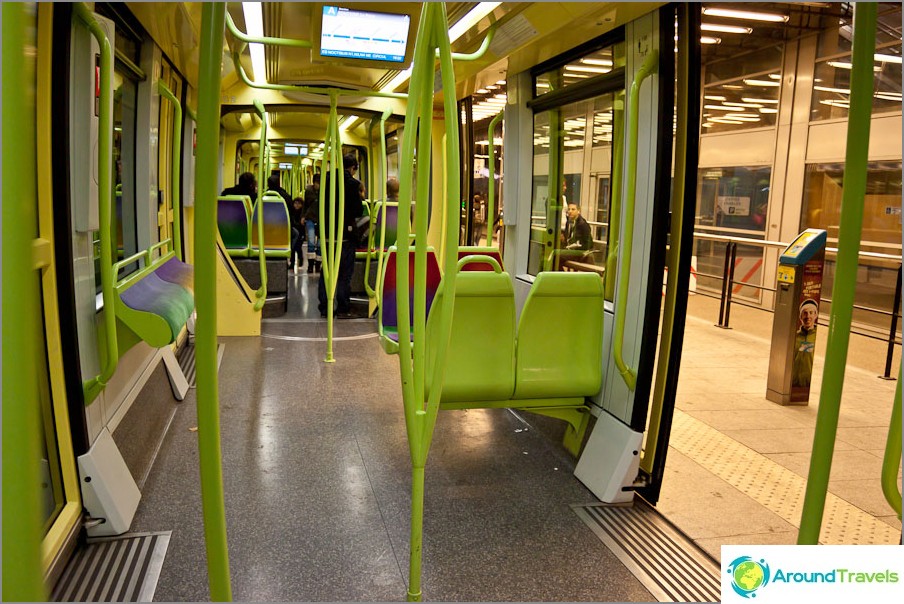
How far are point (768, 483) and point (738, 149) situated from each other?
9.27 metres

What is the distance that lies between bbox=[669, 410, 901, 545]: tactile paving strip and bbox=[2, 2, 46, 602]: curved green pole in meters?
3.33

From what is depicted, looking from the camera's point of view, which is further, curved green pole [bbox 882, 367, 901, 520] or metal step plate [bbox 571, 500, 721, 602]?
metal step plate [bbox 571, 500, 721, 602]

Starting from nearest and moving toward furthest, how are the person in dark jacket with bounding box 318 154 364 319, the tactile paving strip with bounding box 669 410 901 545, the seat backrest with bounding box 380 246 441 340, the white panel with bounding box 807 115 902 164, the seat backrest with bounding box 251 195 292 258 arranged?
the tactile paving strip with bounding box 669 410 901 545
the seat backrest with bounding box 380 246 441 340
the person in dark jacket with bounding box 318 154 364 319
the seat backrest with bounding box 251 195 292 258
the white panel with bounding box 807 115 902 164

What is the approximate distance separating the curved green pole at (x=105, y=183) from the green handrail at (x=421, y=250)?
1.31m

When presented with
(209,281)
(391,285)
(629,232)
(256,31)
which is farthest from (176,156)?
(209,281)

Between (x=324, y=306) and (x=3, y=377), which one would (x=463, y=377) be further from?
(x=324, y=306)

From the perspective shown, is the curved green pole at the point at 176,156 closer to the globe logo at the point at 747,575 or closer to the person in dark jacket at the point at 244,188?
the person in dark jacket at the point at 244,188

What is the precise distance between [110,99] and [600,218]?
2.86 meters

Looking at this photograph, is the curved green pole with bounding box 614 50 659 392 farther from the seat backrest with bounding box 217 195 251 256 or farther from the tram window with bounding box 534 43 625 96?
the seat backrest with bounding box 217 195 251 256

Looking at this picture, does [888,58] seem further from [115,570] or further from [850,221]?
[115,570]

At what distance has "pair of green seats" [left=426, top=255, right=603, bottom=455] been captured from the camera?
359 cm

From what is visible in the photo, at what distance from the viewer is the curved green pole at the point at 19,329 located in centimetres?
65

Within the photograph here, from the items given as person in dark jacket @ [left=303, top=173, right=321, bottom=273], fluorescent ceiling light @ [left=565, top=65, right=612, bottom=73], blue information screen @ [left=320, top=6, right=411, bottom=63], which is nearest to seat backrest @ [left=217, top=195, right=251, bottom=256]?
person in dark jacket @ [left=303, top=173, right=321, bottom=273]

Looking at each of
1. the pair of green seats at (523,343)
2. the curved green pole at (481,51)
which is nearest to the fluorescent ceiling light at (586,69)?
the curved green pole at (481,51)
